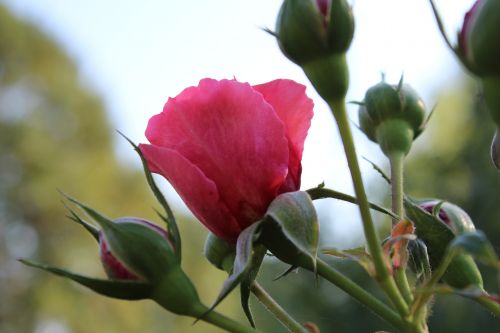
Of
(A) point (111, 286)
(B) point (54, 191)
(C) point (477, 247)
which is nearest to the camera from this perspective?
(C) point (477, 247)

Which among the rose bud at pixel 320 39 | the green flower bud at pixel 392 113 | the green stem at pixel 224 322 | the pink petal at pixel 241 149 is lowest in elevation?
the green stem at pixel 224 322

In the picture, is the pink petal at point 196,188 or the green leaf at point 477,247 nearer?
the green leaf at point 477,247

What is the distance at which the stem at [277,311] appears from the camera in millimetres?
566

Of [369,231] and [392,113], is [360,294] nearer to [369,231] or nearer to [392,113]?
[369,231]

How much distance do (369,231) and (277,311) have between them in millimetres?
135

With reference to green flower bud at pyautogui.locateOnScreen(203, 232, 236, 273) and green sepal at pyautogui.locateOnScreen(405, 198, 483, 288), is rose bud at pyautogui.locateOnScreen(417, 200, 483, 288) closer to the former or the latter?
green sepal at pyautogui.locateOnScreen(405, 198, 483, 288)

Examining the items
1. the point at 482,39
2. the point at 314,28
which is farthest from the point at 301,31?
the point at 482,39

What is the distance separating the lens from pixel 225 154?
1.94ft

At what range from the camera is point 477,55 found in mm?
472

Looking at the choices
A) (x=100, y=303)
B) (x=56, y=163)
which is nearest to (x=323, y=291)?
(x=100, y=303)

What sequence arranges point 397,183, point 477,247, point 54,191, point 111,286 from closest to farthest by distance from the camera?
point 477,247 → point 111,286 → point 397,183 → point 54,191

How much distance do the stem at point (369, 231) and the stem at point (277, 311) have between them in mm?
74

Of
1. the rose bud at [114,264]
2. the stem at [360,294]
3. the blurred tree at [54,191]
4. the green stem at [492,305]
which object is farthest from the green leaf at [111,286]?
the blurred tree at [54,191]

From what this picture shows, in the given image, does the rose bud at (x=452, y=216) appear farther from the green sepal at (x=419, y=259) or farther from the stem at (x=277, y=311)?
the stem at (x=277, y=311)
